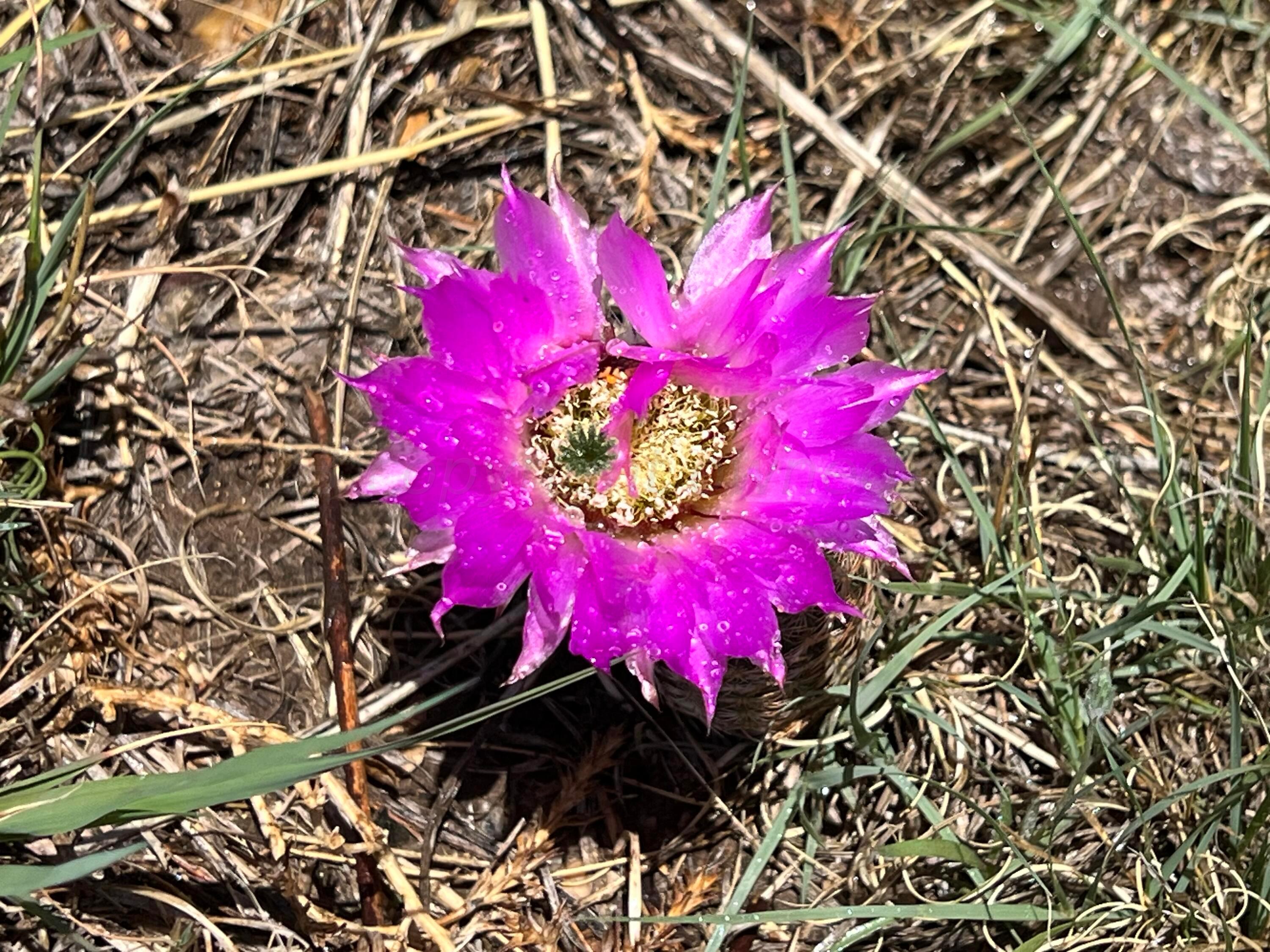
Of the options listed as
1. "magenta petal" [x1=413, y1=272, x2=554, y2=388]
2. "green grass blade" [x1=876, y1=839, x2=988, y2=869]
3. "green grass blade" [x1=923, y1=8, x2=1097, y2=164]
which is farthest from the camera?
"green grass blade" [x1=923, y1=8, x2=1097, y2=164]

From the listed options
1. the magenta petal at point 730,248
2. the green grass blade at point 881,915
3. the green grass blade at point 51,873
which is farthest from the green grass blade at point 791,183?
the green grass blade at point 51,873

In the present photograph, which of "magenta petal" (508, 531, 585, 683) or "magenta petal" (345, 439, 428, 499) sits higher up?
"magenta petal" (345, 439, 428, 499)

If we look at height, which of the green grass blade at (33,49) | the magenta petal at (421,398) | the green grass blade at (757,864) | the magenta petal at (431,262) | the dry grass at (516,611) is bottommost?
the green grass blade at (757,864)

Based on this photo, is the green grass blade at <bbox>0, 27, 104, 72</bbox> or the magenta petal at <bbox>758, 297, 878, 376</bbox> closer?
the magenta petal at <bbox>758, 297, 878, 376</bbox>

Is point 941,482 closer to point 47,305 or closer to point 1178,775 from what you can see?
point 1178,775

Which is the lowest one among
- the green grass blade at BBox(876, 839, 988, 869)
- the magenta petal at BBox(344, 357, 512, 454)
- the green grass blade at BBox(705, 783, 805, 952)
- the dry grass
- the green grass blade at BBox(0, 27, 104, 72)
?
the green grass blade at BBox(876, 839, 988, 869)

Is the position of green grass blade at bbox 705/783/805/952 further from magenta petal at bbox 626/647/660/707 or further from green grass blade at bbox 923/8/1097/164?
green grass blade at bbox 923/8/1097/164

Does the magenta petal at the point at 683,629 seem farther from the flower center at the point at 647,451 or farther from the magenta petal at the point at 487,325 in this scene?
the magenta petal at the point at 487,325

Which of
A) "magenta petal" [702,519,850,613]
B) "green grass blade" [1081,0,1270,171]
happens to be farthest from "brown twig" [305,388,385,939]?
"green grass blade" [1081,0,1270,171]
